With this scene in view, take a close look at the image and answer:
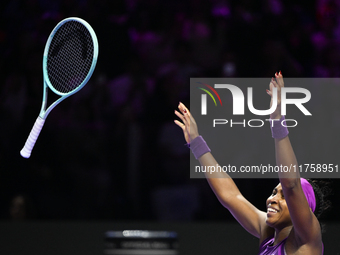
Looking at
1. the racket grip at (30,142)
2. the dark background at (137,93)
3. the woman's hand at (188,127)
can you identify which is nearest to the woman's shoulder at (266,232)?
the woman's hand at (188,127)

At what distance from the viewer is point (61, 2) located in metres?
5.15

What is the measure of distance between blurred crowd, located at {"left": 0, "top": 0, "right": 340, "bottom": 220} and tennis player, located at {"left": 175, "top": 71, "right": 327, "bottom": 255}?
4.48 feet

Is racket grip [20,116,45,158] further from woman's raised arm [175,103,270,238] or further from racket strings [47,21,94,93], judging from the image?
woman's raised arm [175,103,270,238]

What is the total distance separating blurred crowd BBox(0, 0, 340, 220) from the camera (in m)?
4.06

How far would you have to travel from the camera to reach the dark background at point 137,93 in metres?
4.05

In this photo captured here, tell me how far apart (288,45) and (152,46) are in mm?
1326

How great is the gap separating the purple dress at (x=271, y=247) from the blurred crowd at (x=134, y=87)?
148 centimetres

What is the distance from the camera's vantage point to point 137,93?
4.54 m

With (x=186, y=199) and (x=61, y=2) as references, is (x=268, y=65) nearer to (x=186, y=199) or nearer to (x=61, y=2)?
(x=186, y=199)

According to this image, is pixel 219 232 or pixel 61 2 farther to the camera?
pixel 61 2

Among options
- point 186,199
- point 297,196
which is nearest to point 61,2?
point 186,199

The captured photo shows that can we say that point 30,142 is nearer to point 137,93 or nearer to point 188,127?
point 188,127

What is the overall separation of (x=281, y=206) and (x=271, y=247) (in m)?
0.20

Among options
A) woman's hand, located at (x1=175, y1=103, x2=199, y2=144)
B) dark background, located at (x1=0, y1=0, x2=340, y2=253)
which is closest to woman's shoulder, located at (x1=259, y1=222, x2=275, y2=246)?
woman's hand, located at (x1=175, y1=103, x2=199, y2=144)
